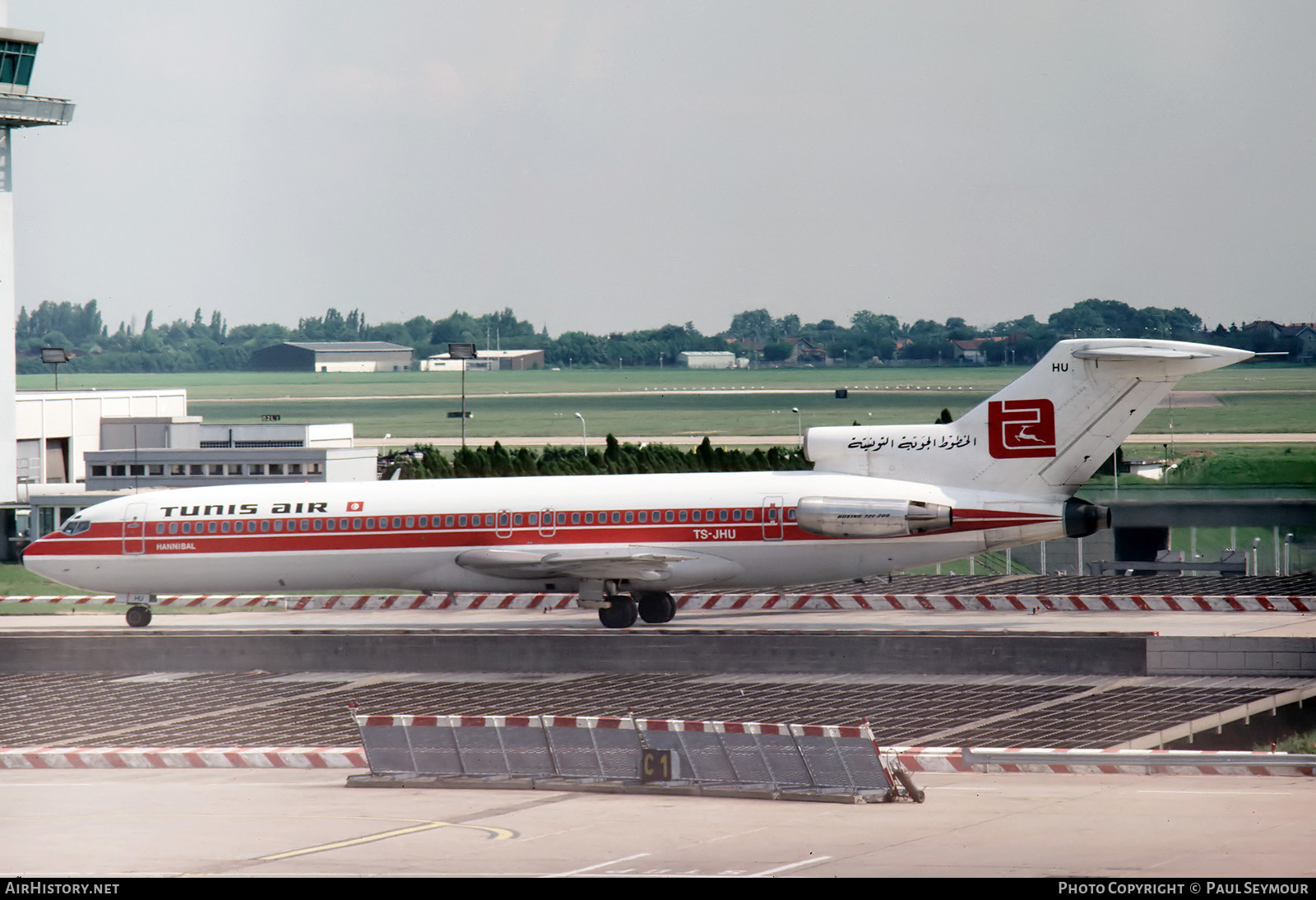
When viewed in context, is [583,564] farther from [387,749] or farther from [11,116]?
[11,116]

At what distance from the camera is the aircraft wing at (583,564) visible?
36.4m

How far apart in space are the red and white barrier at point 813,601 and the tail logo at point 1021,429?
5.09 m

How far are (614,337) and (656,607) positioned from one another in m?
71.6

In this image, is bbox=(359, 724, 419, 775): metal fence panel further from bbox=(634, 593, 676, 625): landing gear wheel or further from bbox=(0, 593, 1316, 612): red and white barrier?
bbox=(0, 593, 1316, 612): red and white barrier

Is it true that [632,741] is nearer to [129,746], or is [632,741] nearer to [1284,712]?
[129,746]

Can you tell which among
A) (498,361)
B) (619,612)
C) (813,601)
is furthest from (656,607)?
(498,361)

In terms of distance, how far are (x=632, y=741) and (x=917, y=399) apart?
58748mm

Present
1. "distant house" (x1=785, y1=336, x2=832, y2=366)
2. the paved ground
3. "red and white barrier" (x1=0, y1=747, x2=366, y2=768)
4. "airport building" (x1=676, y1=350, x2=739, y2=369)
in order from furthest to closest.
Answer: "airport building" (x1=676, y1=350, x2=739, y2=369) → "distant house" (x1=785, y1=336, x2=832, y2=366) → "red and white barrier" (x1=0, y1=747, x2=366, y2=768) → the paved ground

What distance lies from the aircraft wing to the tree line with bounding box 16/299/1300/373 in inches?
562

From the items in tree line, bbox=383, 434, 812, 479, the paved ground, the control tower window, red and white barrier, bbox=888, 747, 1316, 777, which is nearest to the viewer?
the paved ground

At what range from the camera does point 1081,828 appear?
16.5 m

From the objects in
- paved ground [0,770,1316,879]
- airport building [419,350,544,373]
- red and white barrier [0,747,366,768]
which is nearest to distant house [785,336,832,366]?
airport building [419,350,544,373]

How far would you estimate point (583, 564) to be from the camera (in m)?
36.4

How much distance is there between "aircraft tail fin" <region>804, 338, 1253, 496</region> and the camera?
35.1 m
